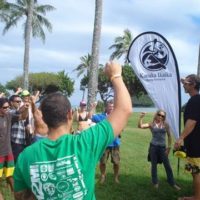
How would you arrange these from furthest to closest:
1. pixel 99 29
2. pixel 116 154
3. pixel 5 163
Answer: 1. pixel 99 29
2. pixel 116 154
3. pixel 5 163

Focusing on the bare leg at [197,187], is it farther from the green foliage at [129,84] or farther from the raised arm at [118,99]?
the green foliage at [129,84]

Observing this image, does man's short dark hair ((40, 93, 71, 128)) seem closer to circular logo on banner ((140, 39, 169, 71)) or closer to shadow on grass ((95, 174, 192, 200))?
shadow on grass ((95, 174, 192, 200))

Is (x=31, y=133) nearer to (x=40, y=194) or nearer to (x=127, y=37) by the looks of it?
(x=40, y=194)

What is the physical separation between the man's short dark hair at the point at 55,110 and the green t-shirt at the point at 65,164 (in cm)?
10

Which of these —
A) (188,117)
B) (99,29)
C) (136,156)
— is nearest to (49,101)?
(188,117)

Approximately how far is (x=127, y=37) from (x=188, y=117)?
58.3m

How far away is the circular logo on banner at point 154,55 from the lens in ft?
27.6

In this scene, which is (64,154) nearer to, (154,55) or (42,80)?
(154,55)

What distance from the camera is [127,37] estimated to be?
64.0 m

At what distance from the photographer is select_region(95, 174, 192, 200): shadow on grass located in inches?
322

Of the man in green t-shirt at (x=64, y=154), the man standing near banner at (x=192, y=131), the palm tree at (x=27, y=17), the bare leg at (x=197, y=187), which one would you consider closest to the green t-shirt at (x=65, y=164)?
the man in green t-shirt at (x=64, y=154)

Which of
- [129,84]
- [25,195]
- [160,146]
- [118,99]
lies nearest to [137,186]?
[160,146]

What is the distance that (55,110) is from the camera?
267 centimetres

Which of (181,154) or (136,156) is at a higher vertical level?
(181,154)
